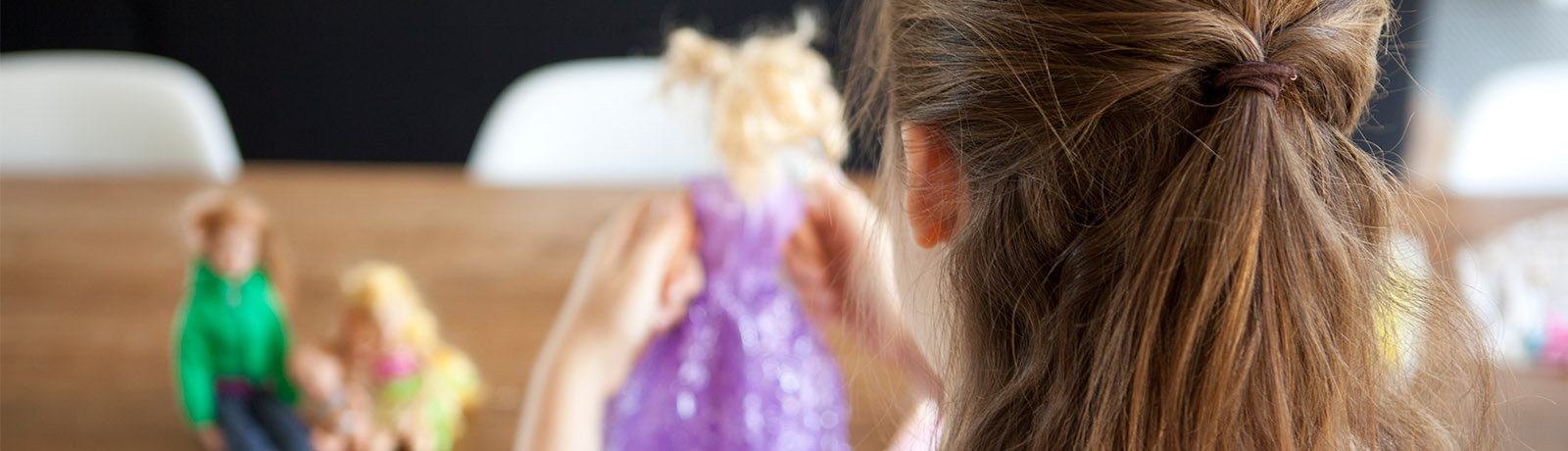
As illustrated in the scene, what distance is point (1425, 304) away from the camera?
364 millimetres

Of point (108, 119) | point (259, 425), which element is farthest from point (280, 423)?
point (108, 119)

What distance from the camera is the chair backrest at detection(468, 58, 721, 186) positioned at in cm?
113

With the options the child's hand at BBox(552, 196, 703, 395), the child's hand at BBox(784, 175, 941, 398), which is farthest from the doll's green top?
the child's hand at BBox(784, 175, 941, 398)

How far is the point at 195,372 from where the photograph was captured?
1.85 ft

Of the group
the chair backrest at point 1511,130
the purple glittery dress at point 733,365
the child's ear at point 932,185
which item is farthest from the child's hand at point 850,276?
the chair backrest at point 1511,130

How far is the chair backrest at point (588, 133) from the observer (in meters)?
1.13

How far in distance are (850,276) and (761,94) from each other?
0.12 m

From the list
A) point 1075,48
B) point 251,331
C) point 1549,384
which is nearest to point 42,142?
point 251,331

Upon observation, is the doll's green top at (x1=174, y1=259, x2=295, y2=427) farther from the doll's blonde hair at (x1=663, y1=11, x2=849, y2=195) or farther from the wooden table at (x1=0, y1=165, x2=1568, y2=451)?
the doll's blonde hair at (x1=663, y1=11, x2=849, y2=195)

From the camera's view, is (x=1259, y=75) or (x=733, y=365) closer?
(x=1259, y=75)

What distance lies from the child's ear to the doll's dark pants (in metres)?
0.36

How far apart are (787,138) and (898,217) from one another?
10 cm

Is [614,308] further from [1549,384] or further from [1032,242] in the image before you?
[1549,384]

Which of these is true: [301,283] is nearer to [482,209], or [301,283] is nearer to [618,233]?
[482,209]
